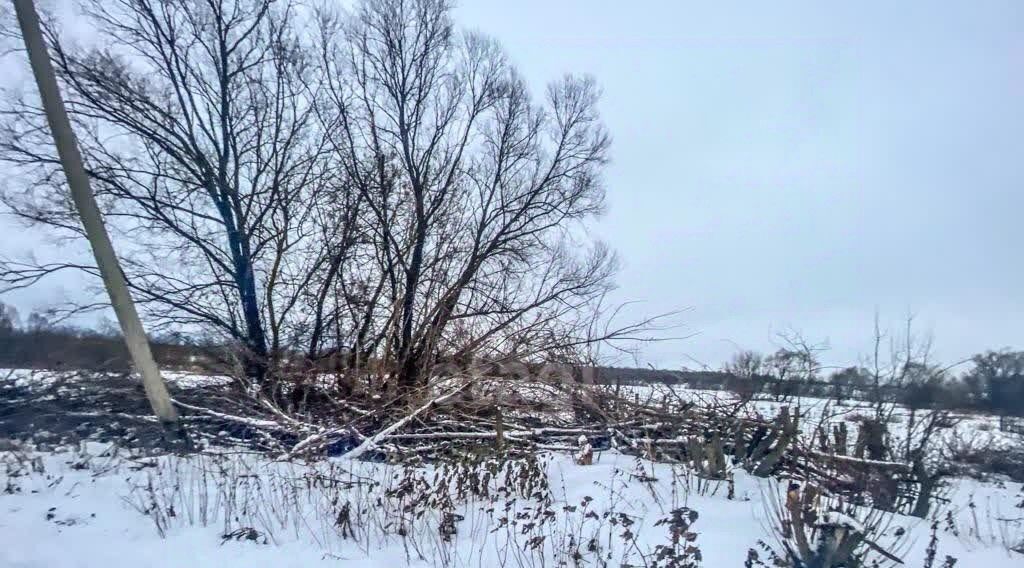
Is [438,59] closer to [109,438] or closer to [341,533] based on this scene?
[109,438]

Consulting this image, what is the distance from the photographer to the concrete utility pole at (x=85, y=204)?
783 cm

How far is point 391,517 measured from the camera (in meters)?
5.49

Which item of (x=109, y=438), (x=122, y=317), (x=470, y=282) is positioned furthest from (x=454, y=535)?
(x=470, y=282)

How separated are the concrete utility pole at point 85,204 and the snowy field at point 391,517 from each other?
1238 millimetres

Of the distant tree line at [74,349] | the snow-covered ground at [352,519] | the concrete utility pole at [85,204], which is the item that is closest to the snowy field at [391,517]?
the snow-covered ground at [352,519]

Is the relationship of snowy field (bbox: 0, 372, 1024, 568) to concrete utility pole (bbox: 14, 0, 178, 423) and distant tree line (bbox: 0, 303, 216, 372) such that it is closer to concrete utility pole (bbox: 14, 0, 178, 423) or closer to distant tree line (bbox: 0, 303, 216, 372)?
concrete utility pole (bbox: 14, 0, 178, 423)

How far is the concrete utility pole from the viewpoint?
783 cm

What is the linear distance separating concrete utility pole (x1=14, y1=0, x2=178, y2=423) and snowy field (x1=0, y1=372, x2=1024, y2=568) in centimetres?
124

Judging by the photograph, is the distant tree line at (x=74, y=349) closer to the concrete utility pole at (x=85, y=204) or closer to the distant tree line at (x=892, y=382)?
the concrete utility pole at (x=85, y=204)

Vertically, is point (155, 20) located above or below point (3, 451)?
above

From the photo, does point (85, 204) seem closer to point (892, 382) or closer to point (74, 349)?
point (74, 349)

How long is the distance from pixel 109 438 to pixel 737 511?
8178mm

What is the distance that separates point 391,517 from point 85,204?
577 cm

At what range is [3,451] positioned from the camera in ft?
24.7
